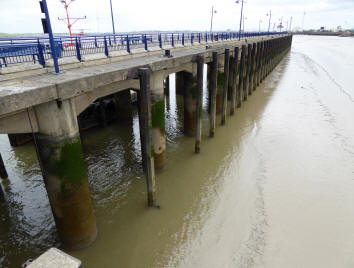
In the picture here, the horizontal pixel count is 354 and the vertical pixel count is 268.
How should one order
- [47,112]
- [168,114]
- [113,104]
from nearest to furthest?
[47,112], [113,104], [168,114]

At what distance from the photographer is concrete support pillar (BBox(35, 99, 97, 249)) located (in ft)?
16.7

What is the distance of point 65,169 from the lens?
5.44m

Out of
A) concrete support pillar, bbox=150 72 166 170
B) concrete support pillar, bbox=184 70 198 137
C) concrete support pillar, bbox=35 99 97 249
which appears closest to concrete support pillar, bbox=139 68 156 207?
concrete support pillar, bbox=150 72 166 170

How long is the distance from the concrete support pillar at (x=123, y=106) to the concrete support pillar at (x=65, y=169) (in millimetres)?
9183

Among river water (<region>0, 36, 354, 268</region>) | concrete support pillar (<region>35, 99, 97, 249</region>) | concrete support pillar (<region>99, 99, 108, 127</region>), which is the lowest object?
river water (<region>0, 36, 354, 268</region>)

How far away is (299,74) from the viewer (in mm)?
34312

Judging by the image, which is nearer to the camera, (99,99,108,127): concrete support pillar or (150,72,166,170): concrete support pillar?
(150,72,166,170): concrete support pillar

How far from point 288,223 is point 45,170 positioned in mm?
7018

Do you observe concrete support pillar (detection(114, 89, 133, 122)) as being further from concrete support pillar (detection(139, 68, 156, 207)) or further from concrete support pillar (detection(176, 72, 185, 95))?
concrete support pillar (detection(176, 72, 185, 95))

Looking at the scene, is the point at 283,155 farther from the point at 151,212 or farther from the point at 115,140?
the point at 115,140

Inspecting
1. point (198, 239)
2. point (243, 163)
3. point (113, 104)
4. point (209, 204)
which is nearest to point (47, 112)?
point (198, 239)

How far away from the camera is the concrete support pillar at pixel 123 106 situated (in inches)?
574

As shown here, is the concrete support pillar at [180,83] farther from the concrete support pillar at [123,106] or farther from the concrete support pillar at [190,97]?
the concrete support pillar at [190,97]

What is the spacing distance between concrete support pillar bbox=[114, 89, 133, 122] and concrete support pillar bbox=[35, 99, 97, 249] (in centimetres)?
918
